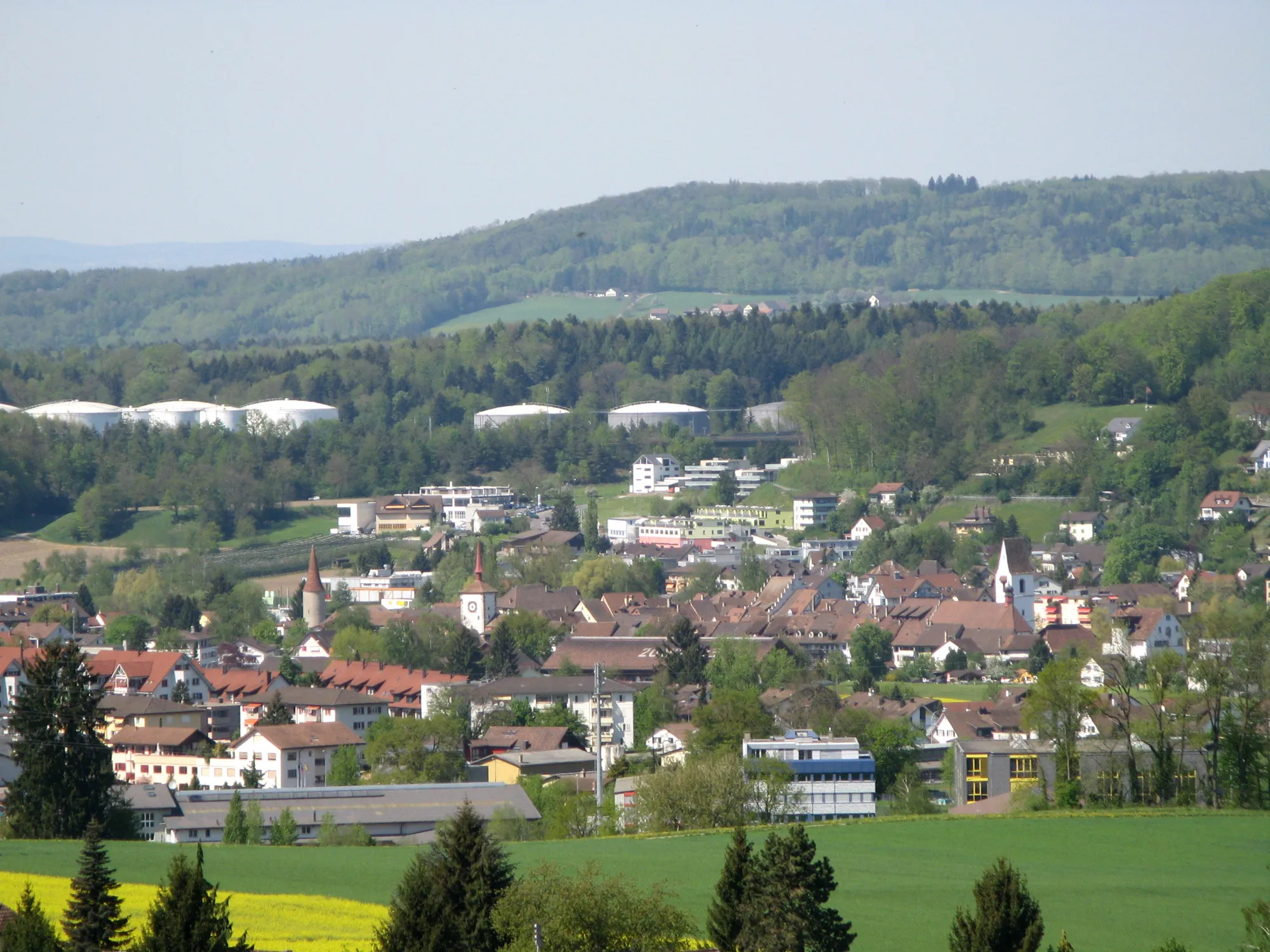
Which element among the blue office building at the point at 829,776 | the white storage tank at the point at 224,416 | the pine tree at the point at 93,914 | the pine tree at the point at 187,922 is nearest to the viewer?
the pine tree at the point at 187,922

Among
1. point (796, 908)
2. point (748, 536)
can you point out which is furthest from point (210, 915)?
point (748, 536)

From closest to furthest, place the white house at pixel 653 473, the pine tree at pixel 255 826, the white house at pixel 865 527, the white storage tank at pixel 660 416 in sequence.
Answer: the pine tree at pixel 255 826
the white house at pixel 865 527
the white house at pixel 653 473
the white storage tank at pixel 660 416

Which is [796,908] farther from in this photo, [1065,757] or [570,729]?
[570,729]

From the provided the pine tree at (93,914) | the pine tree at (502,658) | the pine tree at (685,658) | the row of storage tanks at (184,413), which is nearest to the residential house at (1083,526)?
the pine tree at (685,658)

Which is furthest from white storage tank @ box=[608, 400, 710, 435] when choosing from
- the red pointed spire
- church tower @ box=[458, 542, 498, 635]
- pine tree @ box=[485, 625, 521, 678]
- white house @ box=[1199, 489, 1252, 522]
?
pine tree @ box=[485, 625, 521, 678]

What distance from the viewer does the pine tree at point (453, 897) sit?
49.5 feet

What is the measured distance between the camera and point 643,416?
100m

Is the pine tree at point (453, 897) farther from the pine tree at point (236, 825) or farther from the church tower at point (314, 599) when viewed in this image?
the church tower at point (314, 599)

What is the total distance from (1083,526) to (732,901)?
57620 millimetres

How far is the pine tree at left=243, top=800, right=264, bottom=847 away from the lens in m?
28.6

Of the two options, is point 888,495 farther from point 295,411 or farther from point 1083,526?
point 295,411

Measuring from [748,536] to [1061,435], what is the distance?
1321 cm

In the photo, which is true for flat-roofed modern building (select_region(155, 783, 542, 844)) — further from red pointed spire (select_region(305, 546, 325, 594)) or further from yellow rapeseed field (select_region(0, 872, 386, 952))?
red pointed spire (select_region(305, 546, 325, 594))

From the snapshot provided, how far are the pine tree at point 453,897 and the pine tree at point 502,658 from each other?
3383 cm
